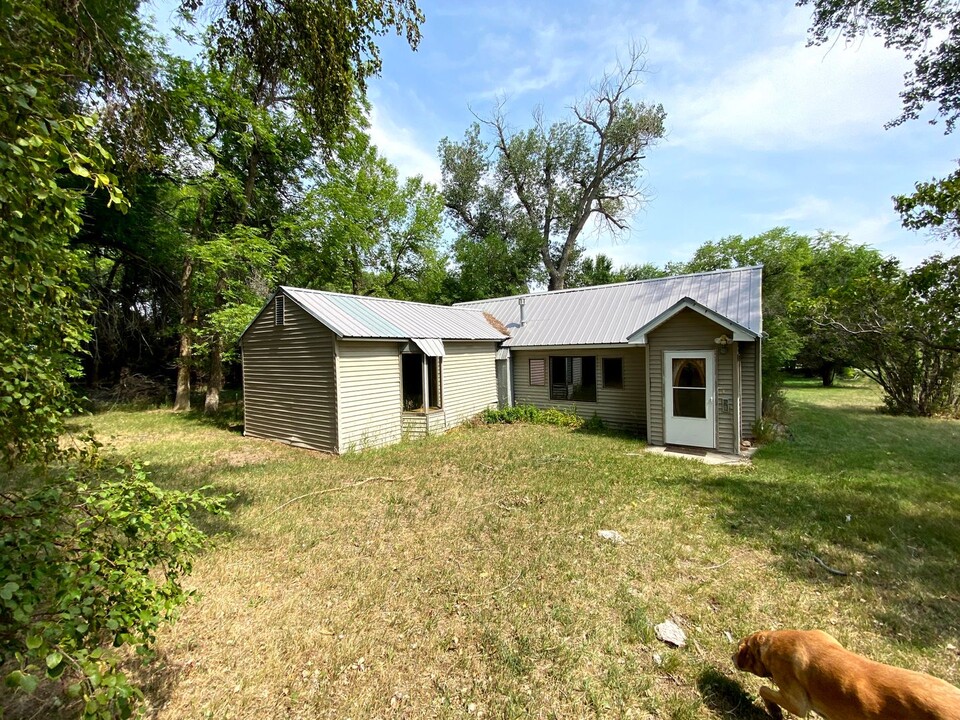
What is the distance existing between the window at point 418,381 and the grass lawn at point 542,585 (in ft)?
14.1

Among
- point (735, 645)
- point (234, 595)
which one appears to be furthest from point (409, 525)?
point (735, 645)

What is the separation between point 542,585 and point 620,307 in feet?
37.5

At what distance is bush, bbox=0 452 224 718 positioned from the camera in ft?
4.62

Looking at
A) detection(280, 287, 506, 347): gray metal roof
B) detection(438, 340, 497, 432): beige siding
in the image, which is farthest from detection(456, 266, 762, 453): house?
detection(280, 287, 506, 347): gray metal roof

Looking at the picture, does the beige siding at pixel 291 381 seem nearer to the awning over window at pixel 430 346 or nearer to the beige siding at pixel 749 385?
the awning over window at pixel 430 346

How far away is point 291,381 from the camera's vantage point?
1096 cm

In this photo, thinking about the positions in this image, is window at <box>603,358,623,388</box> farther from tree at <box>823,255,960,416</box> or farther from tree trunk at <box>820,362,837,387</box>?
tree trunk at <box>820,362,837,387</box>

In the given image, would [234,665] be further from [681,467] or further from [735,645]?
[681,467]

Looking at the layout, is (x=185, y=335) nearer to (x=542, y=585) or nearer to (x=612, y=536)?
(x=542, y=585)

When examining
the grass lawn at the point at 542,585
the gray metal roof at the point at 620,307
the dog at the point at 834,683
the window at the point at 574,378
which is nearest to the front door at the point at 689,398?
the grass lawn at the point at 542,585

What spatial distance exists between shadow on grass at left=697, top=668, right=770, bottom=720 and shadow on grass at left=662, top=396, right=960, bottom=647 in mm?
1718

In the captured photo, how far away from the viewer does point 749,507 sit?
6.25m

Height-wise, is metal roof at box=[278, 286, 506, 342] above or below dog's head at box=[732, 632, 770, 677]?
above

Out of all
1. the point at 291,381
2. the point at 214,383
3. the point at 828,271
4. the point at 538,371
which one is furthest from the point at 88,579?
the point at 828,271
